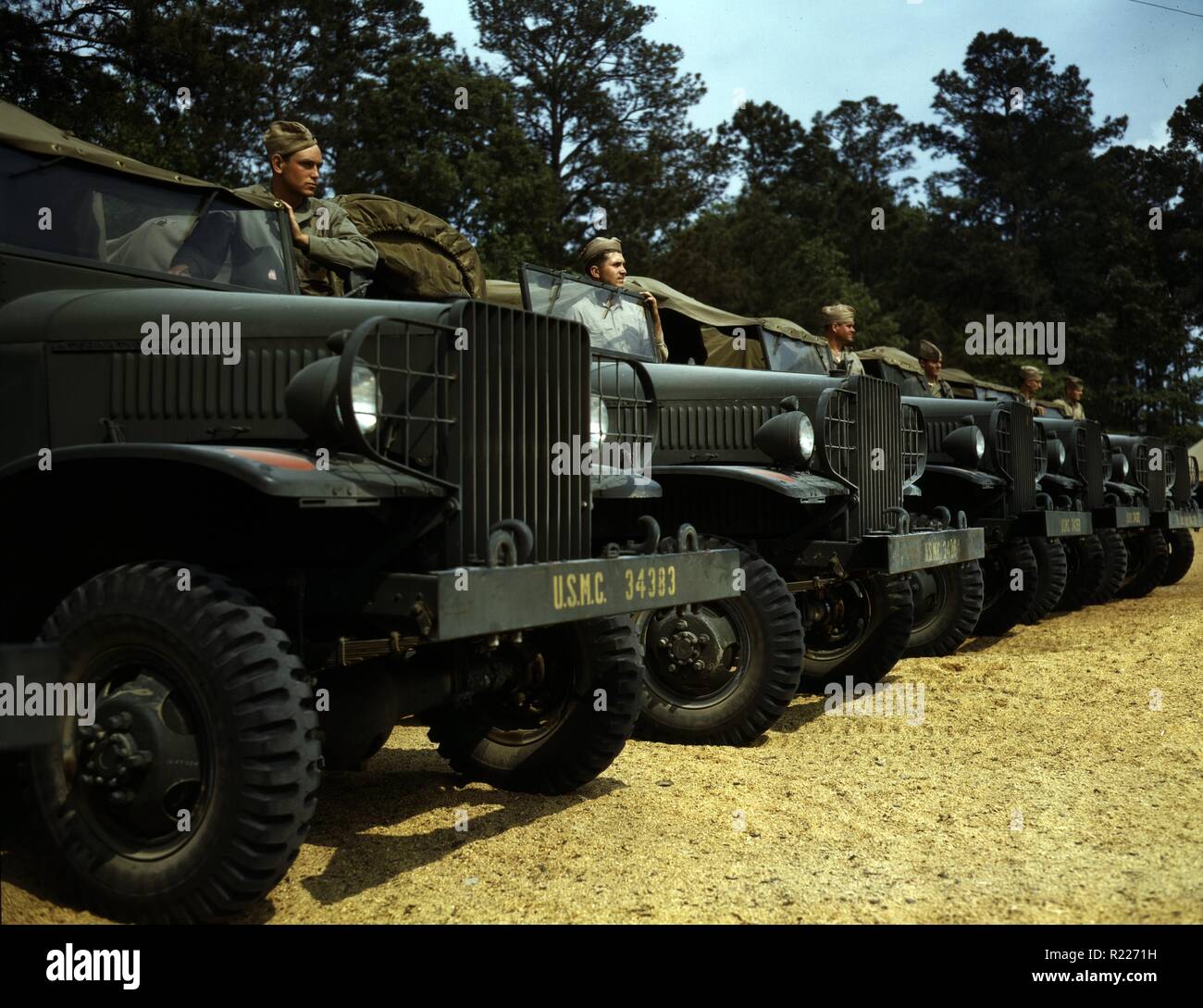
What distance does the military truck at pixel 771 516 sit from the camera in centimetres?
555

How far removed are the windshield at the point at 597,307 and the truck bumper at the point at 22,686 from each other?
3.45 m

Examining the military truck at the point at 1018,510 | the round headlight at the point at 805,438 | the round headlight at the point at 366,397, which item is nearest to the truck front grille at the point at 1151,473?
the military truck at the point at 1018,510

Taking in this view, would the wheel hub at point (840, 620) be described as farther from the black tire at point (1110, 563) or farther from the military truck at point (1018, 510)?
the black tire at point (1110, 563)

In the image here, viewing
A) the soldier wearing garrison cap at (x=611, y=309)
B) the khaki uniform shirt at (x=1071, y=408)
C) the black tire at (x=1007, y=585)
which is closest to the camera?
the soldier wearing garrison cap at (x=611, y=309)

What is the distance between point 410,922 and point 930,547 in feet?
11.6

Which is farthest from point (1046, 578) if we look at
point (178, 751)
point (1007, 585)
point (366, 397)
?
point (178, 751)

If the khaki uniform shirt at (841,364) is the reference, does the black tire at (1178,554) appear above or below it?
below

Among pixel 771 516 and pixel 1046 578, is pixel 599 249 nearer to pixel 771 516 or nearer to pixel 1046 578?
pixel 771 516

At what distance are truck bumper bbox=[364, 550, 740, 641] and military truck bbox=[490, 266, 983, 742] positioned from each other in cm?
133

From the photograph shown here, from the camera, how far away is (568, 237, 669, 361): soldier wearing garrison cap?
6391 mm

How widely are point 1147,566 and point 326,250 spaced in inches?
391

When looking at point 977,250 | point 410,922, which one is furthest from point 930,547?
point 977,250

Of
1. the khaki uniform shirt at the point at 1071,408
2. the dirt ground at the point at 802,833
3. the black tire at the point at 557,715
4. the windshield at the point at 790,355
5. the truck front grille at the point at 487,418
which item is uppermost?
the khaki uniform shirt at the point at 1071,408
